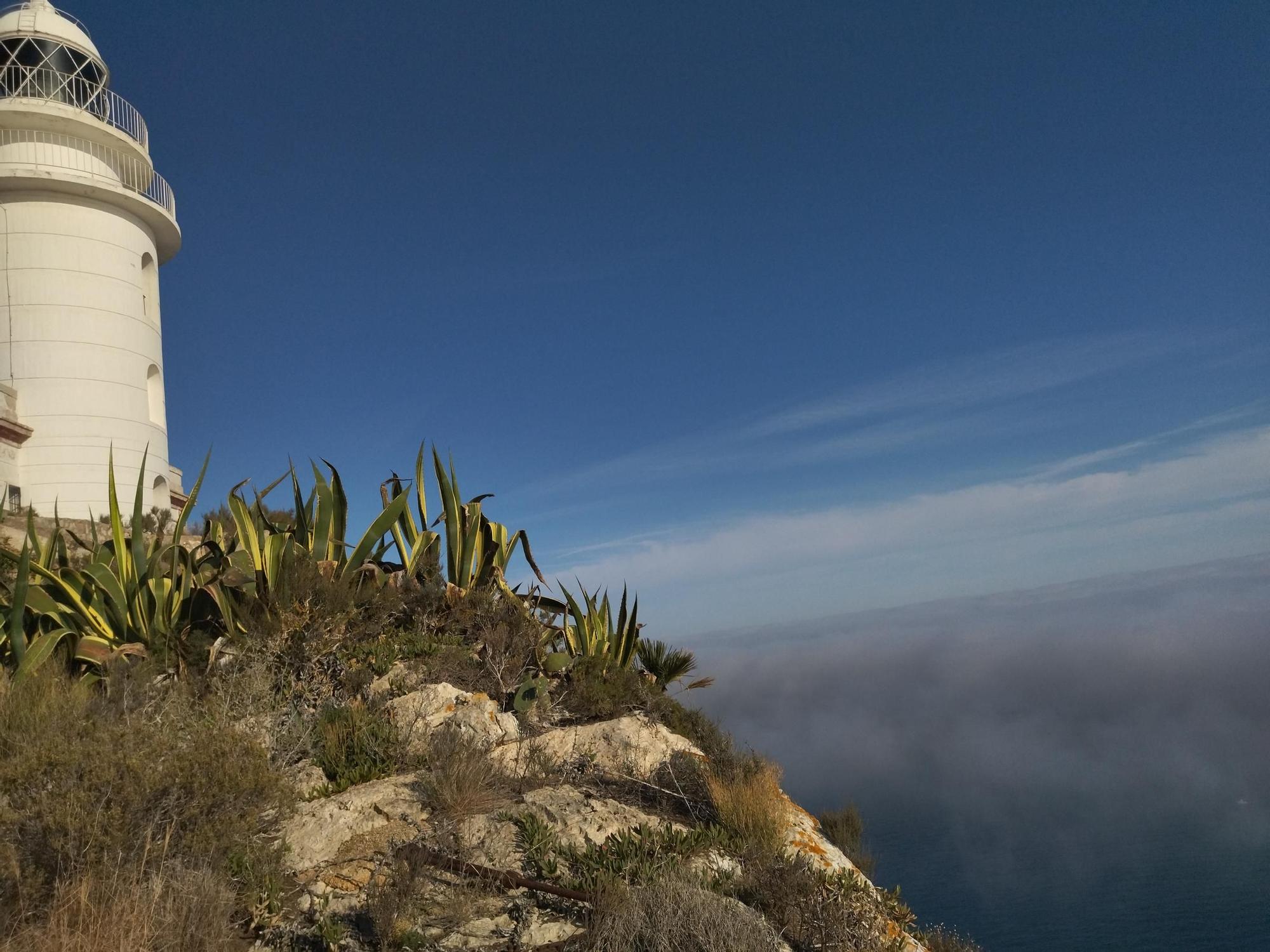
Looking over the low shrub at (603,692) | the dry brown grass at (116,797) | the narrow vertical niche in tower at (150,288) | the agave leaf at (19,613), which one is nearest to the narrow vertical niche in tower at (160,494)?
the narrow vertical niche in tower at (150,288)

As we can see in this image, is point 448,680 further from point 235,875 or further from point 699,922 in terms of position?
point 699,922

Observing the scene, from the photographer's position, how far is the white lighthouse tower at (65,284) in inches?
617

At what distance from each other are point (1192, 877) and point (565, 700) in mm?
120096

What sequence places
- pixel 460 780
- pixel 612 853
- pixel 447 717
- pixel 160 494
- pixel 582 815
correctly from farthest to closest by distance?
pixel 160 494
pixel 447 717
pixel 582 815
pixel 460 780
pixel 612 853

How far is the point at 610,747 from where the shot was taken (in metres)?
6.27

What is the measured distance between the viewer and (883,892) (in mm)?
5074

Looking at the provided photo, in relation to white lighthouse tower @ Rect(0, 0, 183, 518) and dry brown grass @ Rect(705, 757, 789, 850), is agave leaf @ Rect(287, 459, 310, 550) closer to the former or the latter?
dry brown grass @ Rect(705, 757, 789, 850)

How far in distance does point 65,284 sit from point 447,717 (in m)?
15.3

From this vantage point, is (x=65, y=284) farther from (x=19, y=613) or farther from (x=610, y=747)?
(x=610, y=747)

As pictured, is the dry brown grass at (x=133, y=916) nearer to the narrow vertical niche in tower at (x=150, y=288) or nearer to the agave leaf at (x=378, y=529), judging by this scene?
the agave leaf at (x=378, y=529)

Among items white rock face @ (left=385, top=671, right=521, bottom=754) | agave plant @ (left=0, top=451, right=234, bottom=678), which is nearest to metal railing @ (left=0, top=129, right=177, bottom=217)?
agave plant @ (left=0, top=451, right=234, bottom=678)

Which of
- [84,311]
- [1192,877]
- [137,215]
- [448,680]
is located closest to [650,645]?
[448,680]

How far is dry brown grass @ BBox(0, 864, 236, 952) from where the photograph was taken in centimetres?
321

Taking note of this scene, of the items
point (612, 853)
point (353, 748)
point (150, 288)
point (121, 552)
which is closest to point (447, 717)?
point (353, 748)
